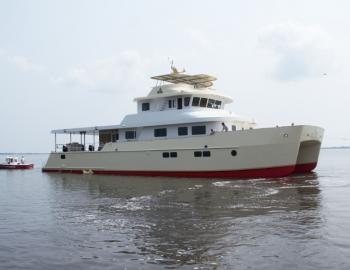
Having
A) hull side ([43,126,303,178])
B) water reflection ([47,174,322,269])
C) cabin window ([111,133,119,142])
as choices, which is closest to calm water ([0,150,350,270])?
water reflection ([47,174,322,269])

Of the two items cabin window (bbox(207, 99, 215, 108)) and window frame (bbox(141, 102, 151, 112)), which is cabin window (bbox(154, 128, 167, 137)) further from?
cabin window (bbox(207, 99, 215, 108))

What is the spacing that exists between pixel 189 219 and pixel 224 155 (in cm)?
1201

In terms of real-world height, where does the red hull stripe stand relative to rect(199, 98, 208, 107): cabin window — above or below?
below

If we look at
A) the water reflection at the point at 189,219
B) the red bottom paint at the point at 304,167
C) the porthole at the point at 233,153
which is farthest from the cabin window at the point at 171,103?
the red bottom paint at the point at 304,167

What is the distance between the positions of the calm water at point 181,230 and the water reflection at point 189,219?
0.9 inches

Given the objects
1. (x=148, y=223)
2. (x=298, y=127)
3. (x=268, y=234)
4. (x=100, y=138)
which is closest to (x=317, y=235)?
(x=268, y=234)

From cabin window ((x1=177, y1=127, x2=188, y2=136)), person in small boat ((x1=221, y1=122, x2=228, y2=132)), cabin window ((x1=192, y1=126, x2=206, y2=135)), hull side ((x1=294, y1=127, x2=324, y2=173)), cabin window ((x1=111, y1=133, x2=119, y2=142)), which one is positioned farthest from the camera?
cabin window ((x1=111, y1=133, x2=119, y2=142))

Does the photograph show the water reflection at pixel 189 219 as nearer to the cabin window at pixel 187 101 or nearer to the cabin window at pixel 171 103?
the cabin window at pixel 187 101

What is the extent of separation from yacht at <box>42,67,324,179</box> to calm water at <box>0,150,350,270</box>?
4889 mm

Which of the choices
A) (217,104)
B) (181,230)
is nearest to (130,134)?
(217,104)

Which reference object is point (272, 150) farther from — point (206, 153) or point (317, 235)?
point (317, 235)

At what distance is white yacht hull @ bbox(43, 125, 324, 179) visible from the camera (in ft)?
71.1

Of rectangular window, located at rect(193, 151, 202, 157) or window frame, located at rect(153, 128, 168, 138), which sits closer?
rectangular window, located at rect(193, 151, 202, 157)

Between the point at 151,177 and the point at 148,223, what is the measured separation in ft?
48.7
